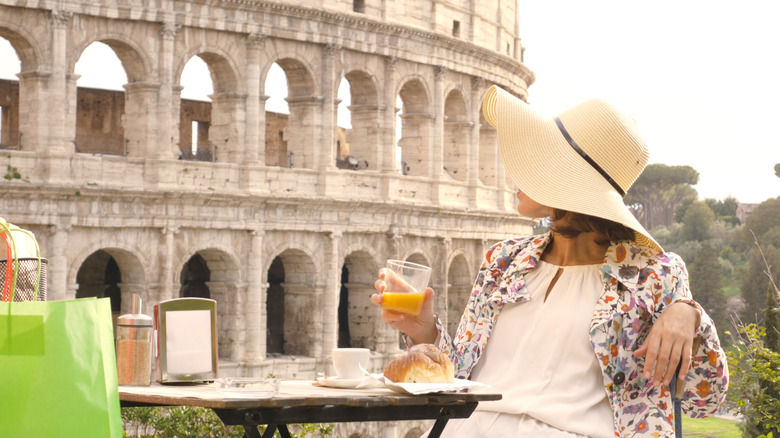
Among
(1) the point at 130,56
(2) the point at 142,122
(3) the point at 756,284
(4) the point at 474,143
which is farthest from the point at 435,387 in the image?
(3) the point at 756,284

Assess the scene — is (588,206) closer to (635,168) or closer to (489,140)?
(635,168)

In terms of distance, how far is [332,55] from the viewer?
26.8 meters

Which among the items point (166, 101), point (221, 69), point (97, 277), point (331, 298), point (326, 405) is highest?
point (221, 69)

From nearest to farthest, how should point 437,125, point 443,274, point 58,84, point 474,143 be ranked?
point 58,84 → point 443,274 → point 437,125 → point 474,143

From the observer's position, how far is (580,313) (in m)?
4.29

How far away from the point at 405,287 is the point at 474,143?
27.2m

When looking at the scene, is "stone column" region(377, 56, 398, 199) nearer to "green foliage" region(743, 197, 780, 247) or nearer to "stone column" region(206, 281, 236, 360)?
"stone column" region(206, 281, 236, 360)

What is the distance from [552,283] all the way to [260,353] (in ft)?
69.5

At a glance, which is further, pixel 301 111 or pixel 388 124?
pixel 388 124

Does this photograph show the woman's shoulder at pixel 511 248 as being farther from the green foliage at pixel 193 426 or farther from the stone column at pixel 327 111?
the stone column at pixel 327 111

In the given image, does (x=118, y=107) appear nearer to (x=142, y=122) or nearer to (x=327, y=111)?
(x=142, y=122)

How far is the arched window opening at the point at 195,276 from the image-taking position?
29.1 meters

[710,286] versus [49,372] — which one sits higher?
[49,372]

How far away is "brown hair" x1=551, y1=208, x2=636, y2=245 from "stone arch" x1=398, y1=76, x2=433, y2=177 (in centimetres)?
2505
